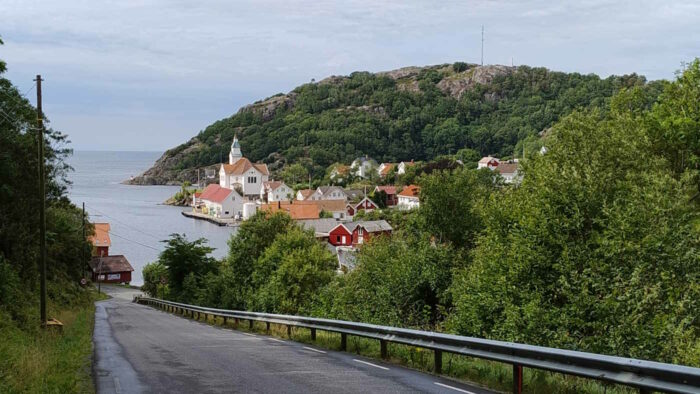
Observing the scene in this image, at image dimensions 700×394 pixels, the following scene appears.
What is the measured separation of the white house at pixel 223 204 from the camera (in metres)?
153

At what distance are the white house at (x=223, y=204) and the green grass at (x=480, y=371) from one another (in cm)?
14012

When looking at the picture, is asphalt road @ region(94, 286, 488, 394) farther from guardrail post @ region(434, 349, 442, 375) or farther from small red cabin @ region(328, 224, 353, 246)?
small red cabin @ region(328, 224, 353, 246)

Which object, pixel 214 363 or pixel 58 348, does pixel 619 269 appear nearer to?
pixel 214 363

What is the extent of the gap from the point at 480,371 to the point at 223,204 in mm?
147160

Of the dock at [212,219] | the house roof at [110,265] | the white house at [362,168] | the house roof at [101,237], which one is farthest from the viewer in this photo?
the white house at [362,168]

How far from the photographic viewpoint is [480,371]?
998cm

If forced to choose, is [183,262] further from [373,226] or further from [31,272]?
[373,226]

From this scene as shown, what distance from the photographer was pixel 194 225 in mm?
138750

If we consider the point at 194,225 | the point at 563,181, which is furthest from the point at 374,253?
the point at 194,225

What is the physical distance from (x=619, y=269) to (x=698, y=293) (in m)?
1.95

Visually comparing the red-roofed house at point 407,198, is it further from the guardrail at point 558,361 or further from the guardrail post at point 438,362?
the guardrail post at point 438,362

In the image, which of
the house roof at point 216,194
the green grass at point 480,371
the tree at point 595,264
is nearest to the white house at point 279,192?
the house roof at point 216,194

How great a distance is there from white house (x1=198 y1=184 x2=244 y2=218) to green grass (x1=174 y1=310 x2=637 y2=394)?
140 m

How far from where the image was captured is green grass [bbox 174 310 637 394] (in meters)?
8.44
